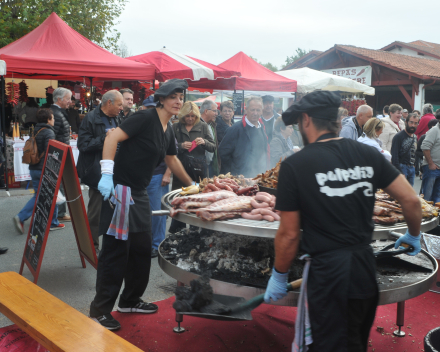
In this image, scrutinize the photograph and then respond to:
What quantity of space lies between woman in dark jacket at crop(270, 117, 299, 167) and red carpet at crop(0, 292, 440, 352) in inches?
121

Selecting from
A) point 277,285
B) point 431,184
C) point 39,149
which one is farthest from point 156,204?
point 431,184

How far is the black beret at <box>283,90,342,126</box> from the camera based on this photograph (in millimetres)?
2201

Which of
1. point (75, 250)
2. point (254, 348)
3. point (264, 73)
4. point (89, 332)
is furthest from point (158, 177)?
point (264, 73)

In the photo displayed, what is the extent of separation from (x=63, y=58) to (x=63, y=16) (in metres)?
11.6

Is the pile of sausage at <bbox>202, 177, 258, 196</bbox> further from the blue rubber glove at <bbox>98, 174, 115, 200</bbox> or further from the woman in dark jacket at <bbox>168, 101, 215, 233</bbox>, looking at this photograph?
the woman in dark jacket at <bbox>168, 101, 215, 233</bbox>

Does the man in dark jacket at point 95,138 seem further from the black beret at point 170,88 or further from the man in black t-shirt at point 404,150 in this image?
the man in black t-shirt at point 404,150

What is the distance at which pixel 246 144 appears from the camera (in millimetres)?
6168

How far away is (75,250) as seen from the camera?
19.3ft

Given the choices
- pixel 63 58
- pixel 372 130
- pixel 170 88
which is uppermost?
pixel 63 58

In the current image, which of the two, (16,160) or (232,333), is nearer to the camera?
(232,333)

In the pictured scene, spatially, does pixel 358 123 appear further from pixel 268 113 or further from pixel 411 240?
pixel 411 240

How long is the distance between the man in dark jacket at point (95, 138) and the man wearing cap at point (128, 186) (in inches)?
66.4

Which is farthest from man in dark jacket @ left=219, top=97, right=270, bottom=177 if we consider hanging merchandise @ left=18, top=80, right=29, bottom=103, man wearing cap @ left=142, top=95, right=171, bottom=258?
hanging merchandise @ left=18, top=80, right=29, bottom=103

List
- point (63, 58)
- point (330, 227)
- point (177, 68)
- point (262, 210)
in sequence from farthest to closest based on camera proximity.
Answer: point (177, 68) → point (63, 58) → point (262, 210) → point (330, 227)
